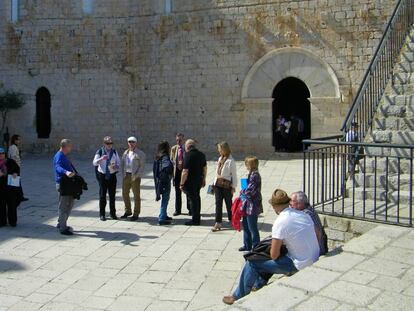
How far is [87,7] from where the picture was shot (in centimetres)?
1909

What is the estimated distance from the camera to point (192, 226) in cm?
919

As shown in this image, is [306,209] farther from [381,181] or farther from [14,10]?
[14,10]

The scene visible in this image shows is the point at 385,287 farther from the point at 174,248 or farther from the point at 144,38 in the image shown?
the point at 144,38

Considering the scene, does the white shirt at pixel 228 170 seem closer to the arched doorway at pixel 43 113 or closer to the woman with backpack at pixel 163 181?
the woman with backpack at pixel 163 181

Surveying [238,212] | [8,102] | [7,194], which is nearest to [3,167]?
[7,194]

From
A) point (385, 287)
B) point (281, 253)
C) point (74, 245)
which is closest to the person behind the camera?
point (385, 287)

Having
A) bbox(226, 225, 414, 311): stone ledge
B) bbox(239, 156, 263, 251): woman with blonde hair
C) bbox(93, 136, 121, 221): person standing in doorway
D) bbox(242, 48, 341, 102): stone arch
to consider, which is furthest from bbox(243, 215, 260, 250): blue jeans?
bbox(242, 48, 341, 102): stone arch

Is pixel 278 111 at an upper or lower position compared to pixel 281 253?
upper

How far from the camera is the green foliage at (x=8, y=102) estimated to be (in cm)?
1904

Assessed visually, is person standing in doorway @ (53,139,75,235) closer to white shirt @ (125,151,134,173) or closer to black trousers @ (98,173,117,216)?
black trousers @ (98,173,117,216)

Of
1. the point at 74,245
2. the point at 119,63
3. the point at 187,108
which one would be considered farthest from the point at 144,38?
the point at 74,245

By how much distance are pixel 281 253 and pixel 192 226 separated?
3937 mm

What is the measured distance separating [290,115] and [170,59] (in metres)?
4.99

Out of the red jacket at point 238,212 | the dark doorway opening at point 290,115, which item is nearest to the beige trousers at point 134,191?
the red jacket at point 238,212
